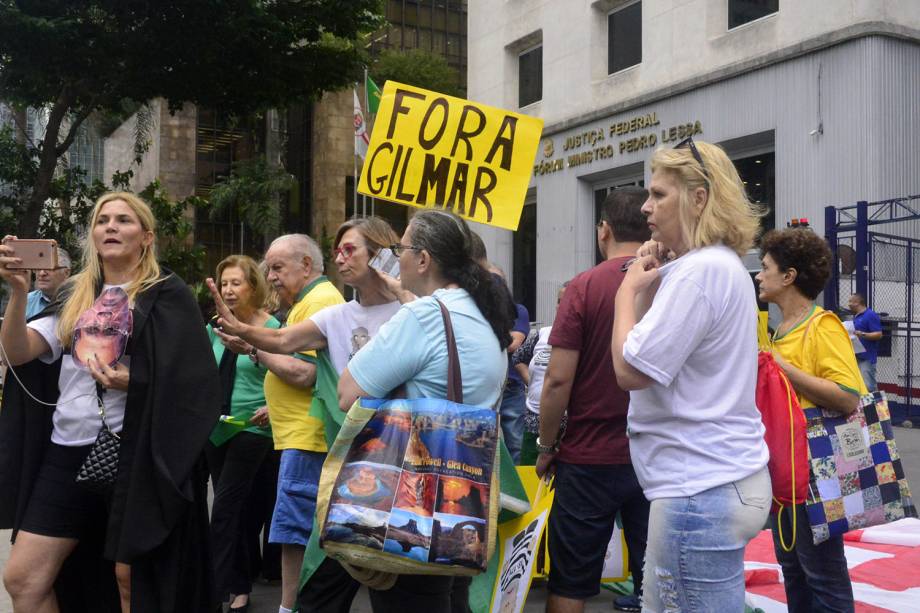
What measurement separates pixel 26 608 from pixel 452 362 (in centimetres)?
187

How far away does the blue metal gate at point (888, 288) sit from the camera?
13469mm

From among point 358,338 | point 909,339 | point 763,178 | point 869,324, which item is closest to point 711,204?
point 358,338

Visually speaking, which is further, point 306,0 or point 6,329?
point 306,0

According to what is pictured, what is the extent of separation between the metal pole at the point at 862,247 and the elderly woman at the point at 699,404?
36.5 feet

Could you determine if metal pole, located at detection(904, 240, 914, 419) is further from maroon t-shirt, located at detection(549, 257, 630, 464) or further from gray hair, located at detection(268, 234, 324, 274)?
maroon t-shirt, located at detection(549, 257, 630, 464)

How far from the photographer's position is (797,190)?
54.4 feet

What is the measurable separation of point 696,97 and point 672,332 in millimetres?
17233

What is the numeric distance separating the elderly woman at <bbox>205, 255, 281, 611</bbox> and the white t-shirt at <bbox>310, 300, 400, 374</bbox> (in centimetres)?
92

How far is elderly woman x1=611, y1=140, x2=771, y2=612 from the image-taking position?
2.64 meters

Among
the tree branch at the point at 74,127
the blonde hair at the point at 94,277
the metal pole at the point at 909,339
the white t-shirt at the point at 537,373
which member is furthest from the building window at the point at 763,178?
the blonde hair at the point at 94,277

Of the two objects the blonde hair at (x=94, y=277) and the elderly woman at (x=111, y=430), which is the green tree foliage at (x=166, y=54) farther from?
the elderly woman at (x=111, y=430)

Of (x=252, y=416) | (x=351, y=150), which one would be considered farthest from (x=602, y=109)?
(x=351, y=150)

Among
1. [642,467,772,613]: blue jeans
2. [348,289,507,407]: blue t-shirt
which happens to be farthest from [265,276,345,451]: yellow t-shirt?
[642,467,772,613]: blue jeans

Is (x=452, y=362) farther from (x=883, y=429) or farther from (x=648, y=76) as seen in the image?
(x=648, y=76)
